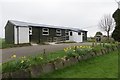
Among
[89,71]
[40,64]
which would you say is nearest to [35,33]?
[89,71]

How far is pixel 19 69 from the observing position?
9117 millimetres

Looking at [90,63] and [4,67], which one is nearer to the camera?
[4,67]

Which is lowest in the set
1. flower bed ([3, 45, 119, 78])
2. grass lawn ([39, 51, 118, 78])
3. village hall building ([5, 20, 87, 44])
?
grass lawn ([39, 51, 118, 78])

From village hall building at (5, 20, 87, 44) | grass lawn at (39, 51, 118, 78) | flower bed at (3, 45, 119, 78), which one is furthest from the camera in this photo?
village hall building at (5, 20, 87, 44)

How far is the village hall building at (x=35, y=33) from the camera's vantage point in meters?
30.4

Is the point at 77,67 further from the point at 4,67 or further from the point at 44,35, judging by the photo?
the point at 44,35

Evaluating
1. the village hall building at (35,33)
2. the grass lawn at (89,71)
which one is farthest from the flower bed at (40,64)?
the village hall building at (35,33)

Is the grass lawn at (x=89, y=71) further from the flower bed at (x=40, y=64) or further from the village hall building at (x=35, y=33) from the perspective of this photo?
the village hall building at (x=35, y=33)

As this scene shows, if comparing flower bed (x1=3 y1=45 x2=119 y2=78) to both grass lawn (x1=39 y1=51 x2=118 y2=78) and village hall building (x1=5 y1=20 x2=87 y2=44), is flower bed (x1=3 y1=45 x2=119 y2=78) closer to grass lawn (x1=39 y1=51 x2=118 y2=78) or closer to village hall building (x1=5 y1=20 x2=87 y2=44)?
grass lawn (x1=39 y1=51 x2=118 y2=78)

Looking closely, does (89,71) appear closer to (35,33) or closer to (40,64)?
(40,64)

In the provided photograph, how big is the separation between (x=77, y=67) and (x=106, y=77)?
2036 mm

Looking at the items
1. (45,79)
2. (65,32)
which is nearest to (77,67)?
(45,79)

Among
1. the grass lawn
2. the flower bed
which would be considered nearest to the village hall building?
the flower bed

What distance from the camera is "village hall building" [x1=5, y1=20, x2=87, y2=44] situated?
30.4 meters
